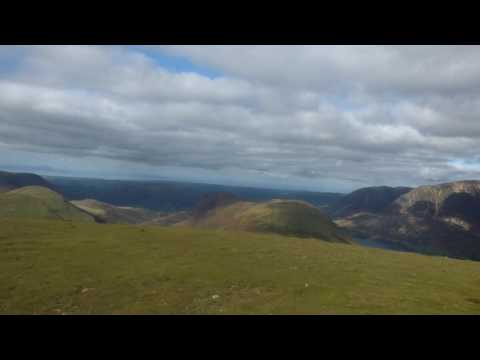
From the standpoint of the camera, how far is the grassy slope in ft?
77.2

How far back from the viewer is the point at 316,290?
91.1 ft

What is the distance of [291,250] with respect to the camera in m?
48.4

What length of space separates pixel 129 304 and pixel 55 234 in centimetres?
3157

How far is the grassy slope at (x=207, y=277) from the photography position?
2352 cm

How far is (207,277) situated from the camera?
3147 centimetres
